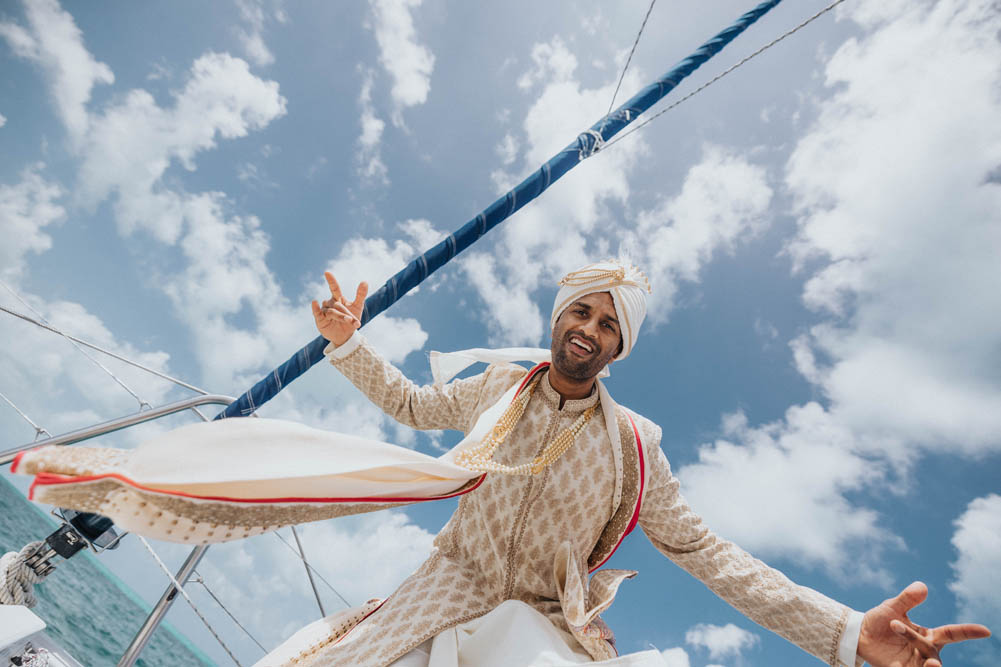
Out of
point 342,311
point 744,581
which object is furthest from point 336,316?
point 744,581

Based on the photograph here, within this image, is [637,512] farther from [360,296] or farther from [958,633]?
[360,296]

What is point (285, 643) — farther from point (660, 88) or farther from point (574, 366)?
point (660, 88)

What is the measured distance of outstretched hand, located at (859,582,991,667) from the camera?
1.48m

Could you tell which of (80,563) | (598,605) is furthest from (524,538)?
(80,563)

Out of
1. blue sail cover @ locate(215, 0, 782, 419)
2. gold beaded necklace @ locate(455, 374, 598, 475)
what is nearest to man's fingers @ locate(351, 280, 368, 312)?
blue sail cover @ locate(215, 0, 782, 419)

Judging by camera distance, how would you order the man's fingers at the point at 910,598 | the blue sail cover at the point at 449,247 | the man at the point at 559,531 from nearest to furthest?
the man at the point at 559,531 → the man's fingers at the point at 910,598 → the blue sail cover at the point at 449,247

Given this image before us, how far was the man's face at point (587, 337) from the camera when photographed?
181cm

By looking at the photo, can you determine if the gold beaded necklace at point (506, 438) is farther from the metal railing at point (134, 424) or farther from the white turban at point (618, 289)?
the metal railing at point (134, 424)

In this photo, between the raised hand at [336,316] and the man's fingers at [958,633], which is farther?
the raised hand at [336,316]

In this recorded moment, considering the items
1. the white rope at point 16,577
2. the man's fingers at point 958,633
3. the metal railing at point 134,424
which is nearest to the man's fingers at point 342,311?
the metal railing at point 134,424

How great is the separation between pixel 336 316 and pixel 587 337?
105 centimetres

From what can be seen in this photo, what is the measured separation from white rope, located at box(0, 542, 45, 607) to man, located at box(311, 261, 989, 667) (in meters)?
1.46

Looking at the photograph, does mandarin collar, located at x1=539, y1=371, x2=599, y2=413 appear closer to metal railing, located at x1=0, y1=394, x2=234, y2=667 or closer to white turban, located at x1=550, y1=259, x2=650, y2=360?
white turban, located at x1=550, y1=259, x2=650, y2=360

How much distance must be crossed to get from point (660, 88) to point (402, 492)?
10.5 ft
